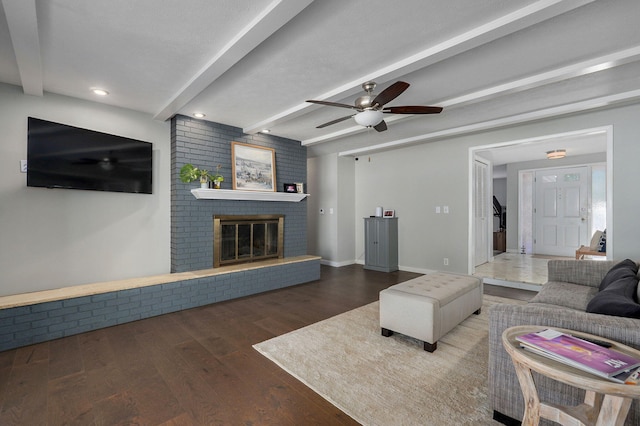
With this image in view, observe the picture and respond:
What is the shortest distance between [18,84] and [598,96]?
6398 millimetres

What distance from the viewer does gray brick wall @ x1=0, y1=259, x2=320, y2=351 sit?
268 cm

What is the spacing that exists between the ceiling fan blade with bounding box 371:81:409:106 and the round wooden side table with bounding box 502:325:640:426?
6.26 ft

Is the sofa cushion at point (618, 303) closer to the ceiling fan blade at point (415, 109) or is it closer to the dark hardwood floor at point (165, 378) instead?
the dark hardwood floor at point (165, 378)

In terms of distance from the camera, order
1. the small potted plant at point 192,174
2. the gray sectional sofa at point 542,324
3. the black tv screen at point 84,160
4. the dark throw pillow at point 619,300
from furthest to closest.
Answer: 1. the small potted plant at point 192,174
2. the black tv screen at point 84,160
3. the dark throw pillow at point 619,300
4. the gray sectional sofa at point 542,324

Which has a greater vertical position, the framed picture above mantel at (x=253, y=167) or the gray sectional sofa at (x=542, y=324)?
the framed picture above mantel at (x=253, y=167)

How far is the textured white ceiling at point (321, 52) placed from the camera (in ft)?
6.17

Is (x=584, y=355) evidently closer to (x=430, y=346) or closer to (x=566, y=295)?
(x=430, y=346)

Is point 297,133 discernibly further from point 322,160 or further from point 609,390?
point 609,390

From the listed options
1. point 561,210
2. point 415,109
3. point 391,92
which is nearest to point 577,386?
point 391,92

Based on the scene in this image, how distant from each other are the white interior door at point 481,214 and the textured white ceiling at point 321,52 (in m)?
2.27

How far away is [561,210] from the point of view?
7.03 meters

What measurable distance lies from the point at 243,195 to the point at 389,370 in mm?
3135

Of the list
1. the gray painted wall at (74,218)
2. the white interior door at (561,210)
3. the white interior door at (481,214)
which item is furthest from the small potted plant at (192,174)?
the white interior door at (561,210)

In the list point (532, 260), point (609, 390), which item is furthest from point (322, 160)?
point (609, 390)
